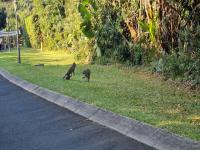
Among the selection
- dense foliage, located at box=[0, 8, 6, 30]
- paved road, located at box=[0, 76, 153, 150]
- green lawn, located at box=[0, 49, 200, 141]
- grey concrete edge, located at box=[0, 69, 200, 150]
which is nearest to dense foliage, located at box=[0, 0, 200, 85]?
green lawn, located at box=[0, 49, 200, 141]

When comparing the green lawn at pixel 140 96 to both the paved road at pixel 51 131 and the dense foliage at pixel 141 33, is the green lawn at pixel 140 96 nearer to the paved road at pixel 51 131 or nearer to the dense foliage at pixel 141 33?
the paved road at pixel 51 131

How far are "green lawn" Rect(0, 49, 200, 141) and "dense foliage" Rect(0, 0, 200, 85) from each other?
0.90 meters

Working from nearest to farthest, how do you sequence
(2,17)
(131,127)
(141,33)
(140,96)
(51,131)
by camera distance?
(131,127), (51,131), (140,96), (141,33), (2,17)

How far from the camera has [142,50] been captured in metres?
21.8

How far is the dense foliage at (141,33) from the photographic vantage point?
54.8 ft

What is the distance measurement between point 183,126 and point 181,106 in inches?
93.9

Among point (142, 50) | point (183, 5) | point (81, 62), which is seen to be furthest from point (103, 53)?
point (183, 5)

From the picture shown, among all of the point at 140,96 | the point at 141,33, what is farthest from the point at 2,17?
the point at 140,96

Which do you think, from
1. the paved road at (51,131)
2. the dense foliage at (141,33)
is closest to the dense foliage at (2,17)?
the dense foliage at (141,33)

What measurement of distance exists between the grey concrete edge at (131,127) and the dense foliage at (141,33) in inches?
147

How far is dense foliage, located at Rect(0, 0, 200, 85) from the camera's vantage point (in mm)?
16691

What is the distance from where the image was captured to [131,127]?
9.48 metres

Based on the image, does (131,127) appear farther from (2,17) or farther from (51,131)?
(2,17)

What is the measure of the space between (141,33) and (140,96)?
9.55 meters
